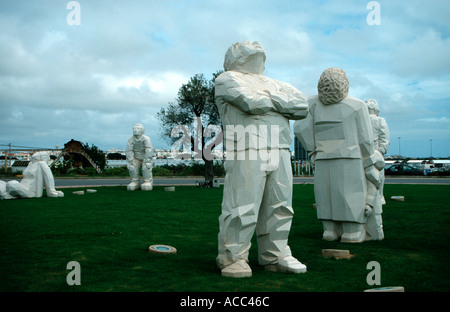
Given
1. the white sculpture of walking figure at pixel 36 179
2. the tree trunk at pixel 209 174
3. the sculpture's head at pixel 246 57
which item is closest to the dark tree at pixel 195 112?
the tree trunk at pixel 209 174

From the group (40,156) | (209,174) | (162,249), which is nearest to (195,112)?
(209,174)

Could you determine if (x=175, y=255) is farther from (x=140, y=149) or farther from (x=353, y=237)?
(x=140, y=149)

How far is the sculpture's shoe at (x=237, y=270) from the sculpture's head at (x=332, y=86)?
3.53 metres

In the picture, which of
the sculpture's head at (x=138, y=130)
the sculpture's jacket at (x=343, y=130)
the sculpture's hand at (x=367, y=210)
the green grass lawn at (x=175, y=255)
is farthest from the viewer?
the sculpture's head at (x=138, y=130)

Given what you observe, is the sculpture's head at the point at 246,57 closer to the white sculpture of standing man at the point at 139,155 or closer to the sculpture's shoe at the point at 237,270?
the sculpture's shoe at the point at 237,270

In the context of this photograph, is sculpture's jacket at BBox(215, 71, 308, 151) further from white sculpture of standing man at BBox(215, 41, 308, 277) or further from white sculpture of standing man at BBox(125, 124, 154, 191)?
white sculpture of standing man at BBox(125, 124, 154, 191)

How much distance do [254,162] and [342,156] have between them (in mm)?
2787

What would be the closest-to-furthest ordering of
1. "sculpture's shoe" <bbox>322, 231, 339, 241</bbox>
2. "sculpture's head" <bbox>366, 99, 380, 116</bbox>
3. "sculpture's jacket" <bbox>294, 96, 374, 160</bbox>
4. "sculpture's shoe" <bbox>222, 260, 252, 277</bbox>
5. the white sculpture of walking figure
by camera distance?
"sculpture's shoe" <bbox>222, 260, 252, 277</bbox> → "sculpture's jacket" <bbox>294, 96, 374, 160</bbox> → "sculpture's shoe" <bbox>322, 231, 339, 241</bbox> → "sculpture's head" <bbox>366, 99, 380, 116</bbox> → the white sculpture of walking figure

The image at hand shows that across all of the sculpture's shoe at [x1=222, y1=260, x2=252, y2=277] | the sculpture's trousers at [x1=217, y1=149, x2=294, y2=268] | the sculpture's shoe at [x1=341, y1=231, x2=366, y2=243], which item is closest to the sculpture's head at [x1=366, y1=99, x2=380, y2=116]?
the sculpture's shoe at [x1=341, y1=231, x2=366, y2=243]

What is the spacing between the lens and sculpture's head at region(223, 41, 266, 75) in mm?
5129

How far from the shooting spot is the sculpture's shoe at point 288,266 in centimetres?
494

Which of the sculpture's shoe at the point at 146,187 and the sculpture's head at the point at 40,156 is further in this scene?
the sculpture's shoe at the point at 146,187

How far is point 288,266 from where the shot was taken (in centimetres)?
496

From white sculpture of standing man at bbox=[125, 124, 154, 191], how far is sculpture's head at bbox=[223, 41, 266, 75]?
12879mm
